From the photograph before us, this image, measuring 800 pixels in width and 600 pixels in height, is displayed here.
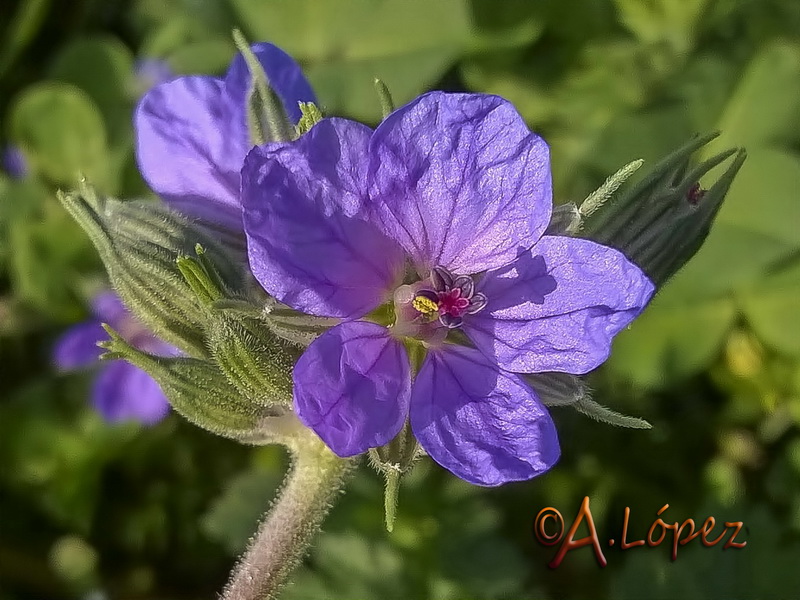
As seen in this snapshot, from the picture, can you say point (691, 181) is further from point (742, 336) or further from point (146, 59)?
point (146, 59)

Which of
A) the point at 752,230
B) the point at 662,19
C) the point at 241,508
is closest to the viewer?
the point at 241,508

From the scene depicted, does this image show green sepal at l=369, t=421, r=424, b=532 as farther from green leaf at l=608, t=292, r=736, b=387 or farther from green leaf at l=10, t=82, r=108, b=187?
green leaf at l=10, t=82, r=108, b=187

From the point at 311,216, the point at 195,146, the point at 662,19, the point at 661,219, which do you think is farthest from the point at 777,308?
the point at 311,216

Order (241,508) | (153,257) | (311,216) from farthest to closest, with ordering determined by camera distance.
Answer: (241,508)
(153,257)
(311,216)

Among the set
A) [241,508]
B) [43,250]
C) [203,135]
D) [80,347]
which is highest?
[203,135]

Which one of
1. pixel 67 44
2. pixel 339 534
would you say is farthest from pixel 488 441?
pixel 67 44

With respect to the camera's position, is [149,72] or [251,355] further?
[149,72]

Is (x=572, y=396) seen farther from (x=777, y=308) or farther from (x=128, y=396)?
(x=128, y=396)
